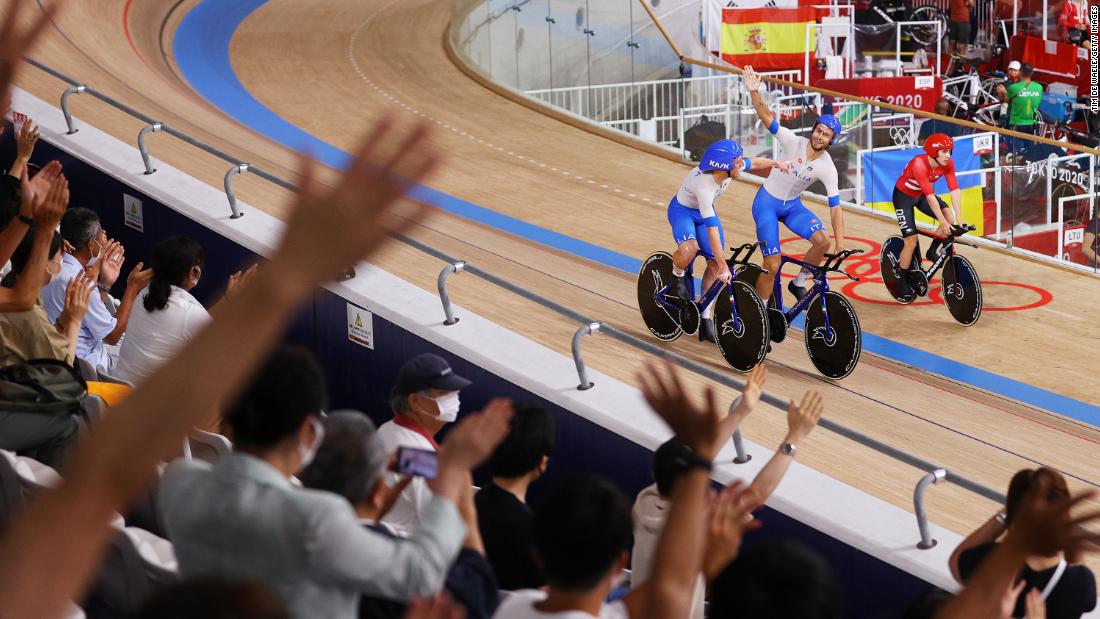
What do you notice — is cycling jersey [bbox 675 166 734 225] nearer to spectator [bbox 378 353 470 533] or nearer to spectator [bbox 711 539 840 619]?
spectator [bbox 378 353 470 533]

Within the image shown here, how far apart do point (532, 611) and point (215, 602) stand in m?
0.91

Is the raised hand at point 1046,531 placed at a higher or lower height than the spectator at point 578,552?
higher

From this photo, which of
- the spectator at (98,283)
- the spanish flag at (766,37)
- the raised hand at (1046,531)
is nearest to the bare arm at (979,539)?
the raised hand at (1046,531)

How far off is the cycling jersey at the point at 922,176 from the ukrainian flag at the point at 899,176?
3.28ft

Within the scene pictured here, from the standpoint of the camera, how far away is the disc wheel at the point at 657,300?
678 centimetres

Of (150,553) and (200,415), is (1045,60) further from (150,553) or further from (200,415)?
(200,415)

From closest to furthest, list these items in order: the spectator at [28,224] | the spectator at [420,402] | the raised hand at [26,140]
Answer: the spectator at [28,224], the spectator at [420,402], the raised hand at [26,140]

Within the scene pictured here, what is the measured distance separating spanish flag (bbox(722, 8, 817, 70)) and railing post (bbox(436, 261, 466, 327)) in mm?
10714

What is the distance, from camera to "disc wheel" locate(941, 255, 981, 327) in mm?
7516

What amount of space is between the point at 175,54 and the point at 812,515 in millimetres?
11623

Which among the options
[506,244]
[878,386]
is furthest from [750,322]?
[506,244]

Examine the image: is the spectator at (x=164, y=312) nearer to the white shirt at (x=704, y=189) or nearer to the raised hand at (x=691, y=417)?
the raised hand at (x=691, y=417)

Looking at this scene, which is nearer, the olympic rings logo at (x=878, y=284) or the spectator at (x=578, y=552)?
the spectator at (x=578, y=552)

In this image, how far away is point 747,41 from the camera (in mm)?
14922
